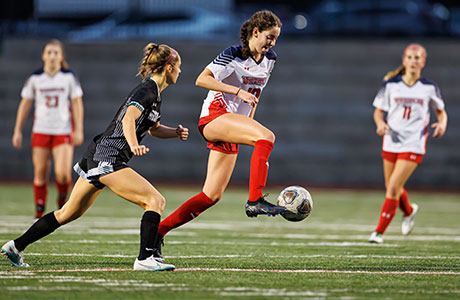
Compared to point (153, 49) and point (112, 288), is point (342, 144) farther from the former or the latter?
A: point (112, 288)

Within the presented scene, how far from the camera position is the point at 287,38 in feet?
60.4

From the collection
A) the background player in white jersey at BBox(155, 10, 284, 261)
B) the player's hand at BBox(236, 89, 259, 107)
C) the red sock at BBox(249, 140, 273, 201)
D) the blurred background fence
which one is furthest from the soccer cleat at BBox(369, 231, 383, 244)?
the blurred background fence

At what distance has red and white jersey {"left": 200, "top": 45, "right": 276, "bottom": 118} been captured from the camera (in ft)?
19.5

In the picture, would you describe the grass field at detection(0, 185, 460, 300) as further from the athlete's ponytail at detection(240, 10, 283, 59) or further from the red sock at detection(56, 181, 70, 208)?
the athlete's ponytail at detection(240, 10, 283, 59)

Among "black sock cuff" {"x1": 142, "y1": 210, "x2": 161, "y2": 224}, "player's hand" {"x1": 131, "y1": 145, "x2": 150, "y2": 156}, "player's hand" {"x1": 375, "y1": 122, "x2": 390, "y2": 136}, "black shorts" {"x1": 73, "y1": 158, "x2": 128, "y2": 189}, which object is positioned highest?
"player's hand" {"x1": 131, "y1": 145, "x2": 150, "y2": 156}

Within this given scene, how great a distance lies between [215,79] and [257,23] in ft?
1.87

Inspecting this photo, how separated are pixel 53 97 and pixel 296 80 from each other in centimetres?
939

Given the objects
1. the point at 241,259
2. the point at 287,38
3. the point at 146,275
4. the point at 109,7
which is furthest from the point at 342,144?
the point at 146,275

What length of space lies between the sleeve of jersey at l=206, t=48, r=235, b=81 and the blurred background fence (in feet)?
39.0

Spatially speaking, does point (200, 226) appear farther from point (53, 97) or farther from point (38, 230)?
point (38, 230)

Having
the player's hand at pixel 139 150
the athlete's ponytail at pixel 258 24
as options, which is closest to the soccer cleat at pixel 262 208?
the player's hand at pixel 139 150

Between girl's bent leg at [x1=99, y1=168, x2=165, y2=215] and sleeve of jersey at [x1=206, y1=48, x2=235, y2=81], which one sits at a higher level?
sleeve of jersey at [x1=206, y1=48, x2=235, y2=81]

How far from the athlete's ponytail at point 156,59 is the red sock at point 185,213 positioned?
3.67 ft

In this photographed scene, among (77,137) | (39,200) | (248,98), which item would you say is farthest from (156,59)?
(39,200)
